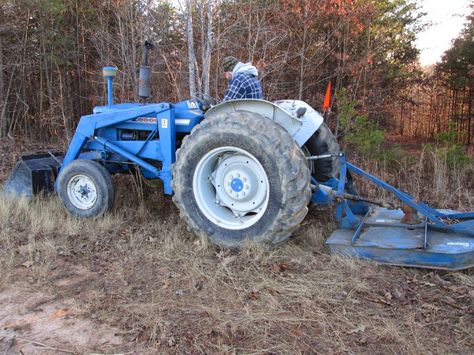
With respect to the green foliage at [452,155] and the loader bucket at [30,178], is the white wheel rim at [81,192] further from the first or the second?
the green foliage at [452,155]

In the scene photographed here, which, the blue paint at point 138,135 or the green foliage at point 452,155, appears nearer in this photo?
the blue paint at point 138,135

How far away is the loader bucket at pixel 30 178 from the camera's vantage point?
18.9 ft

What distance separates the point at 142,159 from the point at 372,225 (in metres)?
2.61

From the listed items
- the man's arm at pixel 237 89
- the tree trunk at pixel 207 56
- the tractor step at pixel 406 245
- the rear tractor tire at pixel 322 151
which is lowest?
the tractor step at pixel 406 245

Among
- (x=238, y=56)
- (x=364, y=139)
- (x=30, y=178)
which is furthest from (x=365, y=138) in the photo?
(x=30, y=178)

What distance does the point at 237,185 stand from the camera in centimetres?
425

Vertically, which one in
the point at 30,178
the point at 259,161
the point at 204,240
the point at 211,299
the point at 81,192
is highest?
the point at 259,161

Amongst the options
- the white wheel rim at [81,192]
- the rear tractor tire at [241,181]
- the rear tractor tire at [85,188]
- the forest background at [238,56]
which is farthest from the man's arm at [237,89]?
the forest background at [238,56]

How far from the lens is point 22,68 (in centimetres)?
1012

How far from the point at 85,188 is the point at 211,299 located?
258 centimetres

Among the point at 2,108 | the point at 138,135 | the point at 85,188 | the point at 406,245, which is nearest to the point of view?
the point at 406,245

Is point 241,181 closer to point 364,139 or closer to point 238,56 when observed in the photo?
point 364,139

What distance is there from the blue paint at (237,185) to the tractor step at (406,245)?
3.01 feet

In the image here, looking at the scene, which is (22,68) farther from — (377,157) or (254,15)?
(377,157)
